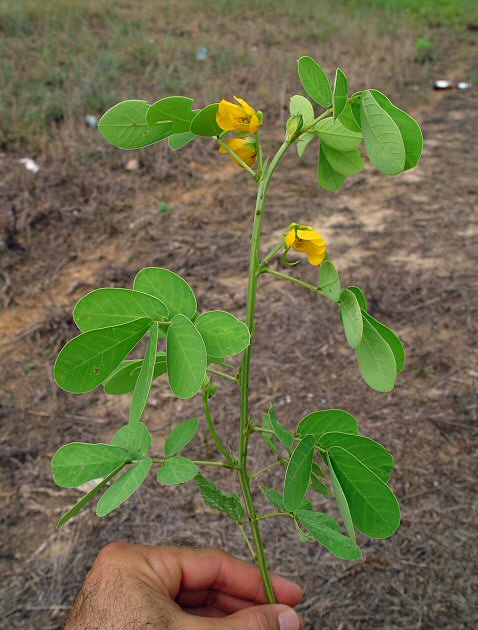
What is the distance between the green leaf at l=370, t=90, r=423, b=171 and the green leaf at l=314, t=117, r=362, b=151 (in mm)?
92

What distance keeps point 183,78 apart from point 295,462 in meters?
4.93

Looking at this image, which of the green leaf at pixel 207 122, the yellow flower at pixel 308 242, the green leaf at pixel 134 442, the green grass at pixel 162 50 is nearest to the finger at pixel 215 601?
the green leaf at pixel 134 442

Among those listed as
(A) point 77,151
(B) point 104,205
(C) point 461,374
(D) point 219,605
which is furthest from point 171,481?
(A) point 77,151

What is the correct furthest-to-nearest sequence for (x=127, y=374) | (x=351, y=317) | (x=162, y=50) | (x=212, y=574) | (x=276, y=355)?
(x=162, y=50) → (x=276, y=355) → (x=212, y=574) → (x=127, y=374) → (x=351, y=317)

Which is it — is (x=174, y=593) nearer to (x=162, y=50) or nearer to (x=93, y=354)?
(x=93, y=354)

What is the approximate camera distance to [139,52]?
219 inches

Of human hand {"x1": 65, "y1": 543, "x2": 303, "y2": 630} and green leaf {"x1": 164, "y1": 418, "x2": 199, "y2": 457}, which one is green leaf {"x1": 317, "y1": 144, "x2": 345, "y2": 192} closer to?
green leaf {"x1": 164, "y1": 418, "x2": 199, "y2": 457}

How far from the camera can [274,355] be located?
2496 mm

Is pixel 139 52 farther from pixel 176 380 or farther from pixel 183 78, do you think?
pixel 176 380

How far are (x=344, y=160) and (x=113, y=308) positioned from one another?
16.2 inches

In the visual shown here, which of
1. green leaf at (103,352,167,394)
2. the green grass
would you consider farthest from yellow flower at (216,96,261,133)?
the green grass

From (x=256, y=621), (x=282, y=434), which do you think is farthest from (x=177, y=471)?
(x=256, y=621)

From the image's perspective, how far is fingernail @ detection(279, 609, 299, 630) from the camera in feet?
3.42

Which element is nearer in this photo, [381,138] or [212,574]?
[381,138]
